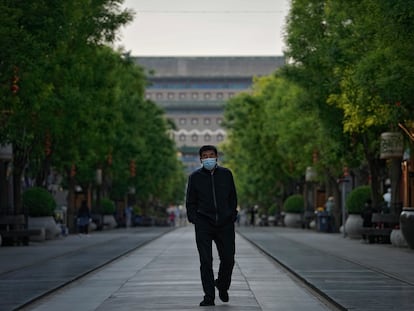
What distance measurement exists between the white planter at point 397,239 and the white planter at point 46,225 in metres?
16.4

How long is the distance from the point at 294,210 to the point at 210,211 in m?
73.6

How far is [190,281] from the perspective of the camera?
72.7 feet

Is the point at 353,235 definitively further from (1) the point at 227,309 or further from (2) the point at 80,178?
(1) the point at 227,309

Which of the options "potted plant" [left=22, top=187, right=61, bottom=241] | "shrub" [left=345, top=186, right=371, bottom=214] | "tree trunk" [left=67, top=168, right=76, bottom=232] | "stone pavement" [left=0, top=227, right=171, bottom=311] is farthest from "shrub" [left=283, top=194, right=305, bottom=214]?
"stone pavement" [left=0, top=227, right=171, bottom=311]

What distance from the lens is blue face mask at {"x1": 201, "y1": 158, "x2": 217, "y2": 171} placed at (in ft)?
52.9

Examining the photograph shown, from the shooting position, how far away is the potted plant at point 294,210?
290ft

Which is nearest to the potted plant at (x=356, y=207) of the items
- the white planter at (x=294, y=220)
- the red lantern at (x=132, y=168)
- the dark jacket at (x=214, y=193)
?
the white planter at (x=294, y=220)

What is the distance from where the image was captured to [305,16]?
52.0 metres

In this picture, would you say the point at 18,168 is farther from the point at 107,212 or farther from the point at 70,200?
the point at 107,212

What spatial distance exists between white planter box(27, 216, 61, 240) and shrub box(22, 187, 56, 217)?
247 millimetres

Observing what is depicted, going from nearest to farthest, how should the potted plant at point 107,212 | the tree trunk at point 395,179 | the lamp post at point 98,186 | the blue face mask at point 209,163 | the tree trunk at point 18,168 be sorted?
the blue face mask at point 209,163 < the tree trunk at point 395,179 < the tree trunk at point 18,168 < the lamp post at point 98,186 < the potted plant at point 107,212

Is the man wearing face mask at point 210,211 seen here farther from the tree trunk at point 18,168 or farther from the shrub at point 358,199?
the shrub at point 358,199

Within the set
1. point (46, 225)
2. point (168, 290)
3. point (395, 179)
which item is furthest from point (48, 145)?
point (168, 290)

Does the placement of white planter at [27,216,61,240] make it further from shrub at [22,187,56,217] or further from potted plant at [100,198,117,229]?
potted plant at [100,198,117,229]
